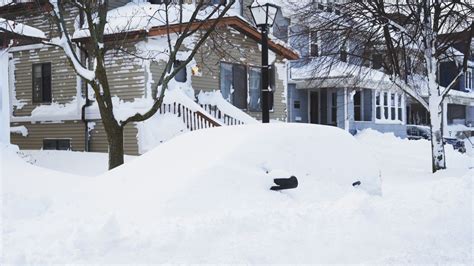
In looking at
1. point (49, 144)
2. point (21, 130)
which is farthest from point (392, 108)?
point (21, 130)

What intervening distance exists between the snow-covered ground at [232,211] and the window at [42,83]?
11948mm

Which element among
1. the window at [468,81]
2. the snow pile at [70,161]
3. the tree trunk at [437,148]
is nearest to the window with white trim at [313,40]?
the tree trunk at [437,148]

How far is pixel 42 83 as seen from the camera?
1928 cm

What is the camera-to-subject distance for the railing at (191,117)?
16.0 meters

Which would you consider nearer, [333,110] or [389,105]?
[333,110]

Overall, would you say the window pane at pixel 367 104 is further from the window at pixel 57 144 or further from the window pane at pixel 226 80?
the window at pixel 57 144

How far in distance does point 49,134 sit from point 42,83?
1910 mm

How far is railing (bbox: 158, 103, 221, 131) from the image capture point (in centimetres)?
1597

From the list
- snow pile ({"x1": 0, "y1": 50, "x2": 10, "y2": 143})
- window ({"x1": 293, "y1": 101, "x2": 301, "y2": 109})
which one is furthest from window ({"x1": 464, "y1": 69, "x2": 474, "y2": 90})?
snow pile ({"x1": 0, "y1": 50, "x2": 10, "y2": 143})

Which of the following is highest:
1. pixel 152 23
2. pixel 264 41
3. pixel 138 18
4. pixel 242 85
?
pixel 138 18

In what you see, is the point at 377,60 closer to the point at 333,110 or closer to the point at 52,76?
the point at 52,76

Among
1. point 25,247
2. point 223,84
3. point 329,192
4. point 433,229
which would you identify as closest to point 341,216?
point 329,192

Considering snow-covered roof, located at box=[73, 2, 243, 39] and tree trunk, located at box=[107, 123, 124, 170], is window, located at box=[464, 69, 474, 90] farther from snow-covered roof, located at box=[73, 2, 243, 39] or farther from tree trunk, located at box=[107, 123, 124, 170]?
tree trunk, located at box=[107, 123, 124, 170]

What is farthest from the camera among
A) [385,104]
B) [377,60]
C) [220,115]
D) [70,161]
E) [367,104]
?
[385,104]
